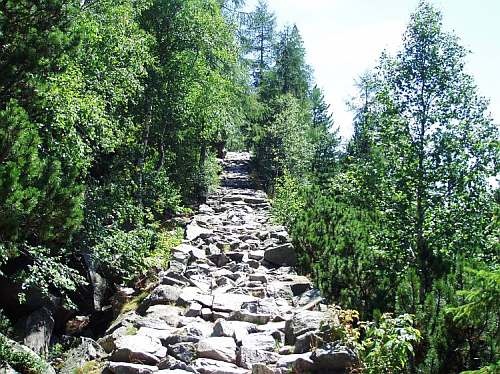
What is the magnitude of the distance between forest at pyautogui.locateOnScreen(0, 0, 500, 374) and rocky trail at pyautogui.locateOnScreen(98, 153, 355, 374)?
58 cm

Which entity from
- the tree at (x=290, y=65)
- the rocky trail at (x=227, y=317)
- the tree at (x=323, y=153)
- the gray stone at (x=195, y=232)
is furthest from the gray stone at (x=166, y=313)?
the tree at (x=290, y=65)

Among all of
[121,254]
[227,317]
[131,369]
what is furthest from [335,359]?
[121,254]

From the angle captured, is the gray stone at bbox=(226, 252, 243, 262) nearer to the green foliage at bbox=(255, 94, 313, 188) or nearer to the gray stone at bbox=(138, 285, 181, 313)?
the gray stone at bbox=(138, 285, 181, 313)

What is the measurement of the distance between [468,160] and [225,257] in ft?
20.3

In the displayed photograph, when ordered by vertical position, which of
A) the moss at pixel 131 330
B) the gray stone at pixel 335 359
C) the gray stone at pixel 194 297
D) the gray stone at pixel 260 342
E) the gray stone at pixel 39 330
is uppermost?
the gray stone at pixel 335 359

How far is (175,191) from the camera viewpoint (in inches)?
723

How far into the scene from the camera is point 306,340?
22.0 ft

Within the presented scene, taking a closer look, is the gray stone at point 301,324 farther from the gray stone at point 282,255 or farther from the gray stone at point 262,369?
the gray stone at point 282,255

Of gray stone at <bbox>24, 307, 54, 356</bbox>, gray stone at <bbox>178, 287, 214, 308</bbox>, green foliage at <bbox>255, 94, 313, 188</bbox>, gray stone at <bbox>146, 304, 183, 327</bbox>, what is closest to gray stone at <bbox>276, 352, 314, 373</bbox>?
gray stone at <bbox>146, 304, 183, 327</bbox>

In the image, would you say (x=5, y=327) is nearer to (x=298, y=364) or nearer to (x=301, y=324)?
(x=301, y=324)

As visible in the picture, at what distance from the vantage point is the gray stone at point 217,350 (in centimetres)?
686

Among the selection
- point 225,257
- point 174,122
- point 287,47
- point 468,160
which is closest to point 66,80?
point 225,257

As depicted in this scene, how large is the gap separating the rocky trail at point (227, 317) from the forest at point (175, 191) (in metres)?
→ 0.58

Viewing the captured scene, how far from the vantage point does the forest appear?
5.72m
